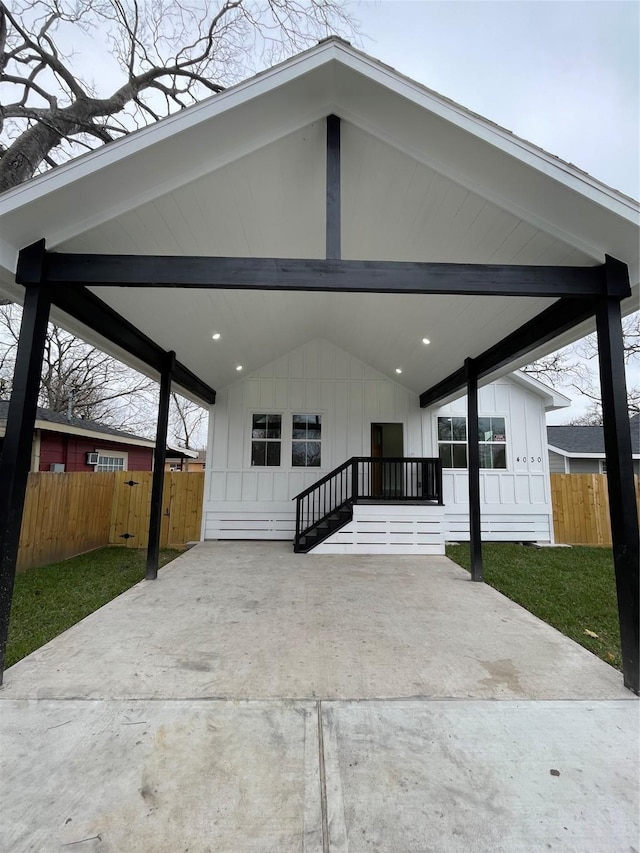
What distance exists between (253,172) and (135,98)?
5856 mm

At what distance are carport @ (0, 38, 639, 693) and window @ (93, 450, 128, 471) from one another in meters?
7.62

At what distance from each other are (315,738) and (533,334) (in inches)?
150

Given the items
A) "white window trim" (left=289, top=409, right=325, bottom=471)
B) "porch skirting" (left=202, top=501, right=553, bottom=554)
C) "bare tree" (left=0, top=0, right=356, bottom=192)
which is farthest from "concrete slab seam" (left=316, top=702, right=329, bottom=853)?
"bare tree" (left=0, top=0, right=356, bottom=192)

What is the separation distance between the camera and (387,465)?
8.97m

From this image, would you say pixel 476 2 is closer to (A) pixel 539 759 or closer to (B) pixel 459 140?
(B) pixel 459 140

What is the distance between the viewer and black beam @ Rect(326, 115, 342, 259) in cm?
272

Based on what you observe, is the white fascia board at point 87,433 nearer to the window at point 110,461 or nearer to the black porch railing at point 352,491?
the window at point 110,461

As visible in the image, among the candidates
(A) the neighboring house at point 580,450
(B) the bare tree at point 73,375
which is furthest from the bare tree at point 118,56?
(A) the neighboring house at point 580,450

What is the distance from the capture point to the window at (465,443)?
8055mm

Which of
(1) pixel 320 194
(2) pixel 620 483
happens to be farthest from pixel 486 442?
(1) pixel 320 194

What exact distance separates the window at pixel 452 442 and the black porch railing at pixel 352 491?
3.04ft

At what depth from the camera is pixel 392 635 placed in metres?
3.29

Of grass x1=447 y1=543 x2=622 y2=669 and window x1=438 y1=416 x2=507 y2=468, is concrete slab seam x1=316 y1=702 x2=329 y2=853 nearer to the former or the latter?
grass x1=447 y1=543 x2=622 y2=669

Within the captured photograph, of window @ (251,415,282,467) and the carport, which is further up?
the carport
